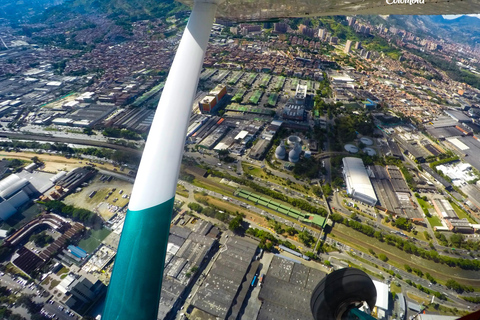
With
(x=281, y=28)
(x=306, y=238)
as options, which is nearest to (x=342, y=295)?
(x=306, y=238)

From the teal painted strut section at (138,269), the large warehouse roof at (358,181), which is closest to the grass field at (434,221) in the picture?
the large warehouse roof at (358,181)

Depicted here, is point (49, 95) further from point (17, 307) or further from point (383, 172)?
point (383, 172)

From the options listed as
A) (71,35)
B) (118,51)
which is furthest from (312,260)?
(71,35)

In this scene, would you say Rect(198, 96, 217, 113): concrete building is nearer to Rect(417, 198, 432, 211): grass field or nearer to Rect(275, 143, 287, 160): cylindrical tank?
Rect(275, 143, 287, 160): cylindrical tank

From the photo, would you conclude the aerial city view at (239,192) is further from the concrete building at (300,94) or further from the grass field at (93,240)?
the concrete building at (300,94)

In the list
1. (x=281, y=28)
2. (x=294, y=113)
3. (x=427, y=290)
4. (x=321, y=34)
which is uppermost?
(x=281, y=28)

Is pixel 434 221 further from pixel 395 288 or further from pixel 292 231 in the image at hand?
pixel 292 231

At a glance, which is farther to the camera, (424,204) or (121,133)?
(121,133)
